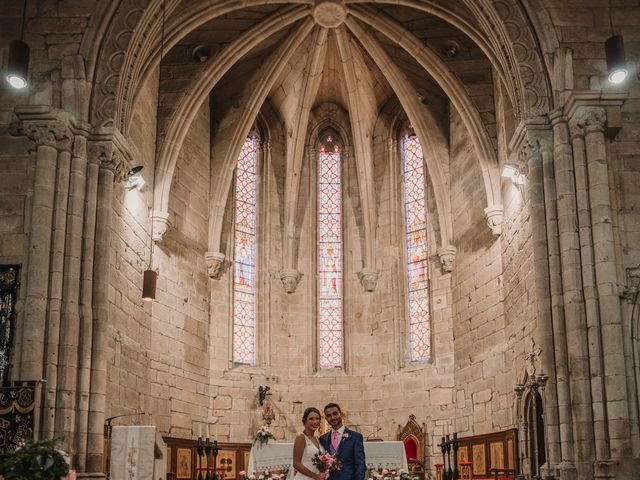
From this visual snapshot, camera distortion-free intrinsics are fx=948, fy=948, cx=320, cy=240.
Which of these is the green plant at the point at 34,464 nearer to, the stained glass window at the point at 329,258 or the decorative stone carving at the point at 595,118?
the decorative stone carving at the point at 595,118

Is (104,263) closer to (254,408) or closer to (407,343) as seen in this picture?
(254,408)

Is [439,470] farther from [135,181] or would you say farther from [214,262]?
[135,181]

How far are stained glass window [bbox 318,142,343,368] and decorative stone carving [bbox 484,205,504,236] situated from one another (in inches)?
220

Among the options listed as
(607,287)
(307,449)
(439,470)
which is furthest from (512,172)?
(307,449)

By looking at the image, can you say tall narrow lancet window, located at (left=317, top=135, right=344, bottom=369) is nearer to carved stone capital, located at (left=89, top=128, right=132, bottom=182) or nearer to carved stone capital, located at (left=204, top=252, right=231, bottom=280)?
carved stone capital, located at (left=204, top=252, right=231, bottom=280)

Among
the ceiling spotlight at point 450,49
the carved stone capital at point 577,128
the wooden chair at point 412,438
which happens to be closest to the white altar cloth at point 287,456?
the wooden chair at point 412,438

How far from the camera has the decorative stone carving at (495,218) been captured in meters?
19.2

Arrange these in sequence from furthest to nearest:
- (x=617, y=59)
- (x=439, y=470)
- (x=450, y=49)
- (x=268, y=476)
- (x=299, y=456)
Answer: (x=450, y=49) < (x=439, y=470) < (x=268, y=476) < (x=617, y=59) < (x=299, y=456)

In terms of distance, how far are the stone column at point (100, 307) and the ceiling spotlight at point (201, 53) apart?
5841 mm

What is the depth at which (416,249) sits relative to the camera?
23219 millimetres

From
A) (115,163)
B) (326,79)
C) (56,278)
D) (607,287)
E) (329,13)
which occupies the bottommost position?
(607,287)

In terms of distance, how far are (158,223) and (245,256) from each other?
4.54 m

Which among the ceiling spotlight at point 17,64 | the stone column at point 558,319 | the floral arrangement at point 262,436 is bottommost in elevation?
the floral arrangement at point 262,436

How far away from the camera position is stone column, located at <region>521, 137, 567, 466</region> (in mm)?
Answer: 14119
